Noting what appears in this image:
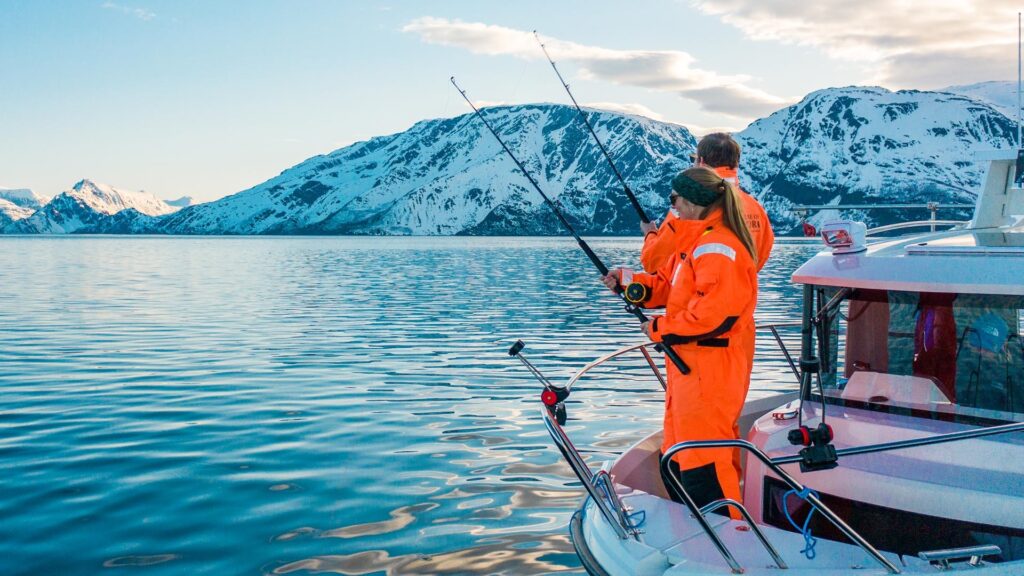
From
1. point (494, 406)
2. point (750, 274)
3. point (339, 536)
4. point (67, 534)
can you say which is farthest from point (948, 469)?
point (494, 406)

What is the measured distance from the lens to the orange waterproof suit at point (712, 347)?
195 inches

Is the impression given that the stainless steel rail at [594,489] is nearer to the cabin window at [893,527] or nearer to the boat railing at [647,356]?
the boat railing at [647,356]

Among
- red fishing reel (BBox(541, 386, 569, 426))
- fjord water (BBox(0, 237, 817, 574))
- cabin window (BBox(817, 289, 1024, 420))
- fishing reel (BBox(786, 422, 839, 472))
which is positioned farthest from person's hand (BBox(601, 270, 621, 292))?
fjord water (BBox(0, 237, 817, 574))

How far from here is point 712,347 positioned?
5.03 meters

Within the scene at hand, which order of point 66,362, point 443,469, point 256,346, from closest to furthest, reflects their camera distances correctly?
point 443,469
point 66,362
point 256,346

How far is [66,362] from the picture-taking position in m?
17.0

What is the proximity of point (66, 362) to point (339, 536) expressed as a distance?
11.7 meters

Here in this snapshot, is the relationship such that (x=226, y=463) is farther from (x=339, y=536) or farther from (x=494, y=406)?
(x=494, y=406)

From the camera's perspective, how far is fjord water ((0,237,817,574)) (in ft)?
24.2

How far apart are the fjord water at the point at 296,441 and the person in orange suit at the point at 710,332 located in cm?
232

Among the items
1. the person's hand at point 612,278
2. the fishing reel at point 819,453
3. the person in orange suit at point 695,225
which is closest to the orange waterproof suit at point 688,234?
the person in orange suit at point 695,225

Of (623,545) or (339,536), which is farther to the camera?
(339,536)

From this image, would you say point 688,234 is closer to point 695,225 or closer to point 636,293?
point 695,225

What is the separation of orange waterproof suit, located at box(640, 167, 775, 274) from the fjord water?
8.61 feet
